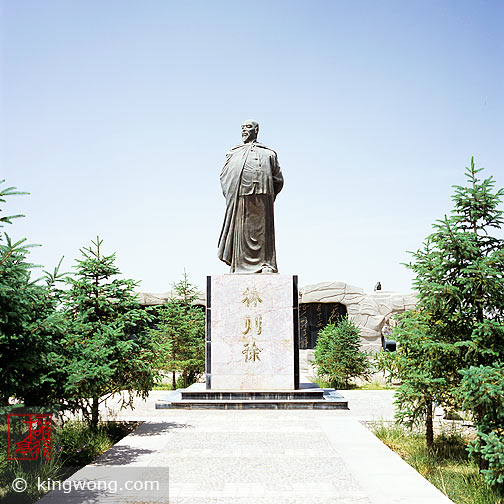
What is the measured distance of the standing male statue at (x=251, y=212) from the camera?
12.3 m

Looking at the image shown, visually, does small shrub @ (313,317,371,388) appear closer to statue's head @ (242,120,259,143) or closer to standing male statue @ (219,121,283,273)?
standing male statue @ (219,121,283,273)

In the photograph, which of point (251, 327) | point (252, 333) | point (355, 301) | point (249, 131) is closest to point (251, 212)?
point (249, 131)

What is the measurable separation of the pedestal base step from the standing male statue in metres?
2.64

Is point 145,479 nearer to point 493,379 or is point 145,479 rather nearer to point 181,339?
point 493,379

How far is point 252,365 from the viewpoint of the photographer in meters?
11.6

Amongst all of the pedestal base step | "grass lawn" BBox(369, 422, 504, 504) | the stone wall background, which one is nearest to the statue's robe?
the pedestal base step

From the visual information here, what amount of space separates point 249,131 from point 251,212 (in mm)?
1933

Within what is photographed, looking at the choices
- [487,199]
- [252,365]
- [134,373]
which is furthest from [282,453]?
[252,365]

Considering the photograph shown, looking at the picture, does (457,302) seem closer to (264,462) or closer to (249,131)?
(264,462)

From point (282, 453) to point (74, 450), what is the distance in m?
2.62

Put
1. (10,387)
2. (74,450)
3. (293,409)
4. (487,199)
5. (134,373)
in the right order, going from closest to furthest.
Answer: (10,387) < (487,199) < (74,450) < (134,373) < (293,409)

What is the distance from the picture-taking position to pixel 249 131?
1280 centimetres

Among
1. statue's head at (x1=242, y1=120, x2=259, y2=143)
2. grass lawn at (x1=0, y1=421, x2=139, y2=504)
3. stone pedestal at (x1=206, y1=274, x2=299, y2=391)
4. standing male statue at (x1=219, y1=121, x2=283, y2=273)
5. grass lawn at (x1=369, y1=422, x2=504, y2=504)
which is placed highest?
statue's head at (x1=242, y1=120, x2=259, y2=143)

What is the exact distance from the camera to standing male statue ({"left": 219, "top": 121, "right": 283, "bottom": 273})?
1230cm
